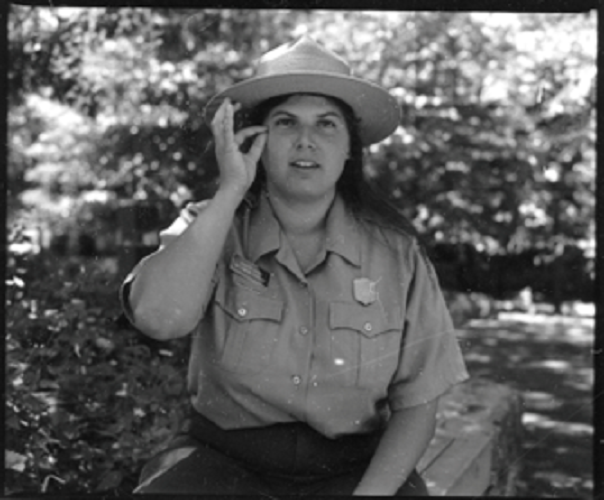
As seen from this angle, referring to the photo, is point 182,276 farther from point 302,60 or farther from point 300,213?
point 302,60

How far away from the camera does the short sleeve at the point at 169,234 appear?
235 cm

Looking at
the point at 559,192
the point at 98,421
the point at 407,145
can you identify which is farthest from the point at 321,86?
the point at 98,421

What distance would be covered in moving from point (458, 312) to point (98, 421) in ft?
3.24

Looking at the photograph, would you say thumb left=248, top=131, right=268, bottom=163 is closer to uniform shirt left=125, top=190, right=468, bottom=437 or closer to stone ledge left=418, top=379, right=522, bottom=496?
uniform shirt left=125, top=190, right=468, bottom=437

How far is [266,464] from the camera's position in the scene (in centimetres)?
245

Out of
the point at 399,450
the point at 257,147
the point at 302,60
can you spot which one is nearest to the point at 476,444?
the point at 399,450

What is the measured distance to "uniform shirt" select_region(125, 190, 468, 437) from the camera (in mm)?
2396

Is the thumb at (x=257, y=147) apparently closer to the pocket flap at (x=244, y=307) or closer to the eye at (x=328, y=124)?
the eye at (x=328, y=124)

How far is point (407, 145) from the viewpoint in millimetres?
2656

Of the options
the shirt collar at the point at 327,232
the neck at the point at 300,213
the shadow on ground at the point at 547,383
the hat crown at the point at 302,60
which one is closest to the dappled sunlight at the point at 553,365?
the shadow on ground at the point at 547,383

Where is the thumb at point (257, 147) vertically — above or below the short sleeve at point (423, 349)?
above

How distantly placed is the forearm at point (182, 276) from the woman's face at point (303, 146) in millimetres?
172

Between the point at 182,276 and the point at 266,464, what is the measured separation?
20.6 inches

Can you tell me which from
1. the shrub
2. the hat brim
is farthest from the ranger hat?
the shrub
